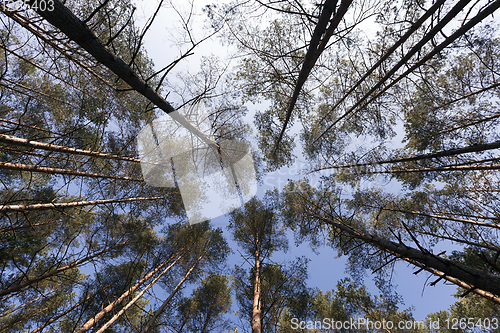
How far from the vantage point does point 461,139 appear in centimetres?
544

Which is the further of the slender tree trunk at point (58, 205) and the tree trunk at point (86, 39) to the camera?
the slender tree trunk at point (58, 205)

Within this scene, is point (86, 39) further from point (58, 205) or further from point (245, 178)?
point (245, 178)

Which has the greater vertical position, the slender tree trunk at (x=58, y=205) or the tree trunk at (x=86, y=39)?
the tree trunk at (x=86, y=39)

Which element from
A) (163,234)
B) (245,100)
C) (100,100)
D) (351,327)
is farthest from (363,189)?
(100,100)

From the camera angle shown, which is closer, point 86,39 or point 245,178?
point 86,39

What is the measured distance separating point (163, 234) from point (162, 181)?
9.74 ft

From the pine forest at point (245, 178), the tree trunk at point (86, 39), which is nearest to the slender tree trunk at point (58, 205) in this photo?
the pine forest at point (245, 178)

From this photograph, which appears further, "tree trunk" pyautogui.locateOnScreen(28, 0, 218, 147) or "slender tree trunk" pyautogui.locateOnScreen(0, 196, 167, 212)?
"slender tree trunk" pyautogui.locateOnScreen(0, 196, 167, 212)

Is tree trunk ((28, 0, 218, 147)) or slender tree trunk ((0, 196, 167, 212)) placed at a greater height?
tree trunk ((28, 0, 218, 147))

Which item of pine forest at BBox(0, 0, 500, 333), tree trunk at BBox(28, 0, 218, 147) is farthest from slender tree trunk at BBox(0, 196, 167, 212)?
tree trunk at BBox(28, 0, 218, 147)

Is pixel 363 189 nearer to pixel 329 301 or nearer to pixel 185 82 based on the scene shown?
pixel 329 301

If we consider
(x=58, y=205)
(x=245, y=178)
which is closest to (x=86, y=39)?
(x=58, y=205)

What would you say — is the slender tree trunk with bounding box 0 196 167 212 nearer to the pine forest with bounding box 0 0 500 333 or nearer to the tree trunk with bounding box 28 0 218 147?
the pine forest with bounding box 0 0 500 333

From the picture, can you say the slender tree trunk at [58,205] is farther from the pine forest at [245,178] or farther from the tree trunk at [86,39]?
the tree trunk at [86,39]
